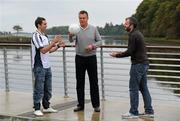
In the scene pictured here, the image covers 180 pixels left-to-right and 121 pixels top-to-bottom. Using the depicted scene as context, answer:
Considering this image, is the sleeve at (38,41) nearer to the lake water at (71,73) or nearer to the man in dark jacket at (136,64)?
the lake water at (71,73)

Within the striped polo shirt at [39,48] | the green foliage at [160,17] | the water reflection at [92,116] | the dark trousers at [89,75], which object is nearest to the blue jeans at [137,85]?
the water reflection at [92,116]

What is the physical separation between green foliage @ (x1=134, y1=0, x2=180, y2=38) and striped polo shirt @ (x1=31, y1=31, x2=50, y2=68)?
73680 millimetres

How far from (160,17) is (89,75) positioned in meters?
88.1

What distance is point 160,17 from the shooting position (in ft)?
313

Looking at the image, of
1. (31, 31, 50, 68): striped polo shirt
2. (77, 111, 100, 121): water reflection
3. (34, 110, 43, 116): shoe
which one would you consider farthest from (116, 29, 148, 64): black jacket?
→ (34, 110, 43, 116): shoe

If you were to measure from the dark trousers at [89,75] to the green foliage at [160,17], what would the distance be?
73.2 meters

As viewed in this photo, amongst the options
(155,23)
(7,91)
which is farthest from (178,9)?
(7,91)

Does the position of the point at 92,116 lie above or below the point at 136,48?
below

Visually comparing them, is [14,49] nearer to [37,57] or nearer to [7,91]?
[7,91]

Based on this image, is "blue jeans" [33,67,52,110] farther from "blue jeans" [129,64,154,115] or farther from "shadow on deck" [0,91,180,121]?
"blue jeans" [129,64,154,115]

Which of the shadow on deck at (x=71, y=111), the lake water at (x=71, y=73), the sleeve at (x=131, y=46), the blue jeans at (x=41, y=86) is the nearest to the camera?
the sleeve at (x=131, y=46)

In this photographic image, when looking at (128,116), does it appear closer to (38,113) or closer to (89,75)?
(89,75)

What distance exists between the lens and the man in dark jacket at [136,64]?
8070 mm

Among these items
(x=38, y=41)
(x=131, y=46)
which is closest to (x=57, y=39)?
(x=38, y=41)
